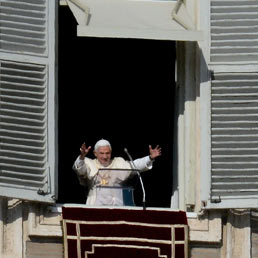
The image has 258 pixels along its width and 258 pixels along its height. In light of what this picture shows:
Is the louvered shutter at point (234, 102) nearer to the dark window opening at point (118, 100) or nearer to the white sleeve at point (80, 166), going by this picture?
the white sleeve at point (80, 166)

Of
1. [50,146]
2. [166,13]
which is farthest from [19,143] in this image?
[166,13]

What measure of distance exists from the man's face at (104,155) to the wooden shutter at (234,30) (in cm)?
107

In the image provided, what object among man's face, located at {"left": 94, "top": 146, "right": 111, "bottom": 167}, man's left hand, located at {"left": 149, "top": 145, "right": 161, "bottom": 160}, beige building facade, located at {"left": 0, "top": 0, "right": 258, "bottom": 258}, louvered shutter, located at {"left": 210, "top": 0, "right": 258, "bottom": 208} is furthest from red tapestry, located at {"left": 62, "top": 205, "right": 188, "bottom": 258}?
man's face, located at {"left": 94, "top": 146, "right": 111, "bottom": 167}

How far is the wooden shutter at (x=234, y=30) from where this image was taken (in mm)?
19625

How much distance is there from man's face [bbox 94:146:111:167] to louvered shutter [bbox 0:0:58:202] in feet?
2.03

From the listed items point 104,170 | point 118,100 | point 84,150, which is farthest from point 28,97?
point 118,100

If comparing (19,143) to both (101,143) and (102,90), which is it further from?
(102,90)

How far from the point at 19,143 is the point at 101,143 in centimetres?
83

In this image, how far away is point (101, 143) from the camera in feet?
65.9

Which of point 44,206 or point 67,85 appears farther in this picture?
point 67,85

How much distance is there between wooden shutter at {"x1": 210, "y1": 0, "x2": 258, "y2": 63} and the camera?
1962cm

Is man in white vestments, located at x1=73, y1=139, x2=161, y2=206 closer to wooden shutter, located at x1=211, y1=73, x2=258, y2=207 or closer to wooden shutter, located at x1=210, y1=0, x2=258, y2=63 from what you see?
wooden shutter, located at x1=211, y1=73, x2=258, y2=207

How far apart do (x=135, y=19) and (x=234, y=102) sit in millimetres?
916

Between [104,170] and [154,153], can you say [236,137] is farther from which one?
[104,170]
